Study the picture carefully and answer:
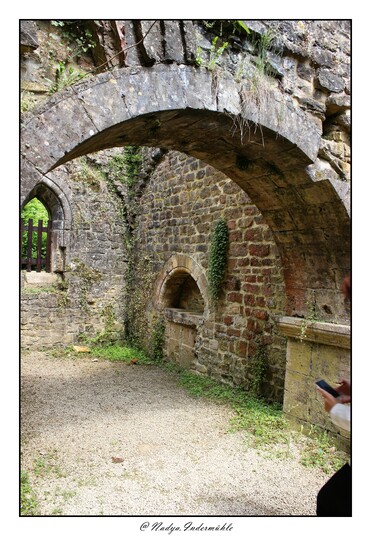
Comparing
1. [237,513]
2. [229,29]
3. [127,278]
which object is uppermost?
[229,29]

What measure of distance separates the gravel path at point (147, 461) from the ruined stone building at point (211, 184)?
2.92 feet

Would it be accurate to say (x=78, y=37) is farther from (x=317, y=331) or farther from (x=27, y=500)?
(x=317, y=331)

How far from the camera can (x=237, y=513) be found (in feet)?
9.77

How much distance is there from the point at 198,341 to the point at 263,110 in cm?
417

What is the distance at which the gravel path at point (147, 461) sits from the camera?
3.04 m

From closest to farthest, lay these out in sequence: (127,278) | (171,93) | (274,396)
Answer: (171,93)
(274,396)
(127,278)

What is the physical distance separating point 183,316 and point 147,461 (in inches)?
132

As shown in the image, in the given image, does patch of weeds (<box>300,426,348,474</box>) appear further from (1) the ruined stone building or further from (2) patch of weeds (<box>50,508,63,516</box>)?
(2) patch of weeds (<box>50,508,63,516</box>)

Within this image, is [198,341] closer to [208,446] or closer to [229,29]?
[208,446]

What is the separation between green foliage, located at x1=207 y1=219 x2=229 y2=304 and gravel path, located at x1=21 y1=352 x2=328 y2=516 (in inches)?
63.7

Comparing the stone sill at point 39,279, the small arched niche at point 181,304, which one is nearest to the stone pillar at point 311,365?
the small arched niche at point 181,304

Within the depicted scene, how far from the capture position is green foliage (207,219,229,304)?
593cm

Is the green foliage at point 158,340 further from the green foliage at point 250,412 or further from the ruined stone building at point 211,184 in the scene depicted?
the green foliage at point 250,412

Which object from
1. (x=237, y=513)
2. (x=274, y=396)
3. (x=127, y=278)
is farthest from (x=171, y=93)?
(x=127, y=278)
